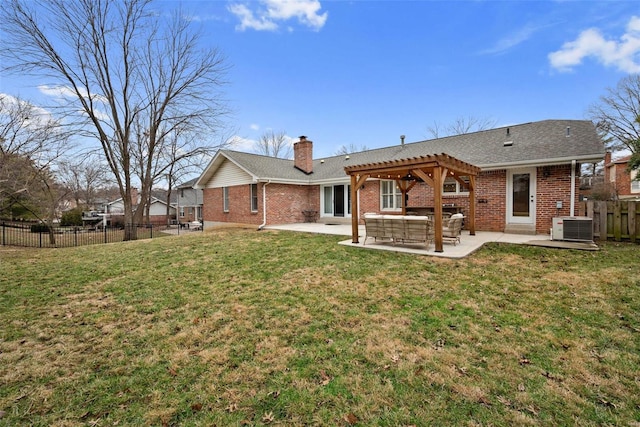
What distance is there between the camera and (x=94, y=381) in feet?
9.30

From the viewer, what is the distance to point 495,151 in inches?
460

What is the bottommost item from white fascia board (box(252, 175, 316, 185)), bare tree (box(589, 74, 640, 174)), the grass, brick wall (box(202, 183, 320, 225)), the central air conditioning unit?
the grass

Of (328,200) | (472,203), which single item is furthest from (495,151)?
(328,200)

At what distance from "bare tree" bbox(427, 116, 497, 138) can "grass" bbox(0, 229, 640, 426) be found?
84.9 ft

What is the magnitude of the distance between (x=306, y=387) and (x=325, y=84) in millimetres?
19878

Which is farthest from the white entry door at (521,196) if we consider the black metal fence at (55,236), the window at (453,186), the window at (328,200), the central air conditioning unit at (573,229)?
the black metal fence at (55,236)

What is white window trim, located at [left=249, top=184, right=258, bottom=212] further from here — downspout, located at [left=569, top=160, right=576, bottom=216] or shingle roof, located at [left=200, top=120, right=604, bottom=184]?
downspout, located at [left=569, top=160, right=576, bottom=216]

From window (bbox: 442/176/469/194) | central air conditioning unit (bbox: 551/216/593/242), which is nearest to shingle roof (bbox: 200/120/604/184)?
window (bbox: 442/176/469/194)

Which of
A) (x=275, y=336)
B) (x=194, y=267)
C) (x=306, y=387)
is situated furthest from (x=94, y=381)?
(x=194, y=267)

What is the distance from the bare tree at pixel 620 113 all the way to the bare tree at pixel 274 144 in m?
31.5

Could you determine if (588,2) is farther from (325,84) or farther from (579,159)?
(325,84)

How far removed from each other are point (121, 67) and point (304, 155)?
12.9m

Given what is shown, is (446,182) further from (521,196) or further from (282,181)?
(282,181)

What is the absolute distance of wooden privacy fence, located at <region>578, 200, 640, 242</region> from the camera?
338 inches
